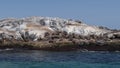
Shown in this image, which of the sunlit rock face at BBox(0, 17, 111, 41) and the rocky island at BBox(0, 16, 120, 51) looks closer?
the rocky island at BBox(0, 16, 120, 51)

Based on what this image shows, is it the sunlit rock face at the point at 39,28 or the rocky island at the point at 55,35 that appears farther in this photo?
the sunlit rock face at the point at 39,28

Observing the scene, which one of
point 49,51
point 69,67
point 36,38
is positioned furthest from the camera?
point 36,38

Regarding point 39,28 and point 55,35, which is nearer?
point 55,35

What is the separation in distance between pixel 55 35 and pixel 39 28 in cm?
366

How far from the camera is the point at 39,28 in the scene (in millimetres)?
71875

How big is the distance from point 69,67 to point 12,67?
6.62m

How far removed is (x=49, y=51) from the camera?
65188 millimetres

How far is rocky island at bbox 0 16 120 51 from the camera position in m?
65.8

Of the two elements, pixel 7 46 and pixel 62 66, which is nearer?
pixel 62 66

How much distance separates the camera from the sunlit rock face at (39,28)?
70312mm

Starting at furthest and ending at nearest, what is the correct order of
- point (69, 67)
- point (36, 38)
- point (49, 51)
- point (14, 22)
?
point (14, 22) → point (36, 38) → point (49, 51) → point (69, 67)

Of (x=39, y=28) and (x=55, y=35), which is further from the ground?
(x=39, y=28)

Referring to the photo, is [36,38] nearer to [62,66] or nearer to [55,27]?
[55,27]

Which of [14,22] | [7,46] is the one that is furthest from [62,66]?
[14,22]
